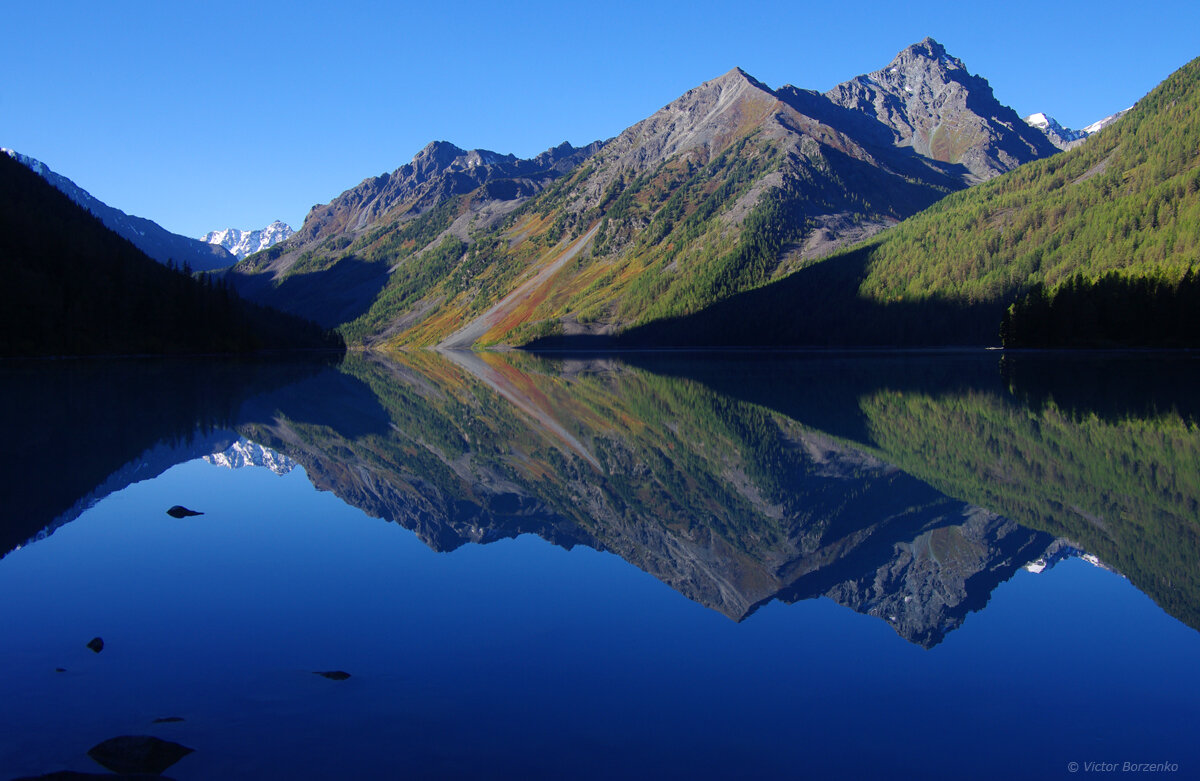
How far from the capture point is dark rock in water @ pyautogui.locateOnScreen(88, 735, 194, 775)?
6168mm

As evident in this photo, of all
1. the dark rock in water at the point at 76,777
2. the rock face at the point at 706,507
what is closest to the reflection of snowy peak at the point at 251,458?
the rock face at the point at 706,507

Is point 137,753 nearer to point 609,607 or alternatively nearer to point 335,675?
point 335,675

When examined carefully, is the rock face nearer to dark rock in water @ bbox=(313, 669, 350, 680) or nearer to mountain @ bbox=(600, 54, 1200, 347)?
dark rock in water @ bbox=(313, 669, 350, 680)

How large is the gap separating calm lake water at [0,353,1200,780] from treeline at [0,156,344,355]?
3381 inches

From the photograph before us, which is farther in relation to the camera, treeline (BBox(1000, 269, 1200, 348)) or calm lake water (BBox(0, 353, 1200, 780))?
treeline (BBox(1000, 269, 1200, 348))

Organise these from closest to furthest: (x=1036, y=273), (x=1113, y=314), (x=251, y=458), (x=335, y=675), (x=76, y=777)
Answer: (x=76, y=777) < (x=335, y=675) < (x=251, y=458) < (x=1113, y=314) < (x=1036, y=273)

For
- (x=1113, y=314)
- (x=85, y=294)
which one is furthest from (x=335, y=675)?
(x=1113, y=314)

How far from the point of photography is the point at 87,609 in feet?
32.9

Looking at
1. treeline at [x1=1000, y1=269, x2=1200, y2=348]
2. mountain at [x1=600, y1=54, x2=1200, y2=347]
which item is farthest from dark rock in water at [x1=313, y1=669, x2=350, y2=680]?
mountain at [x1=600, y1=54, x2=1200, y2=347]

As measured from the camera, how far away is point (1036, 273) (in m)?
149

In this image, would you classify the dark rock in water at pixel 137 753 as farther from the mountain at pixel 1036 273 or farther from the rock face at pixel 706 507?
the mountain at pixel 1036 273

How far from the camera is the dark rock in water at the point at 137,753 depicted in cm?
617

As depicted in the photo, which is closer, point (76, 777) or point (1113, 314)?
point (76, 777)

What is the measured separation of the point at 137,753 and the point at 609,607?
5.96 metres
